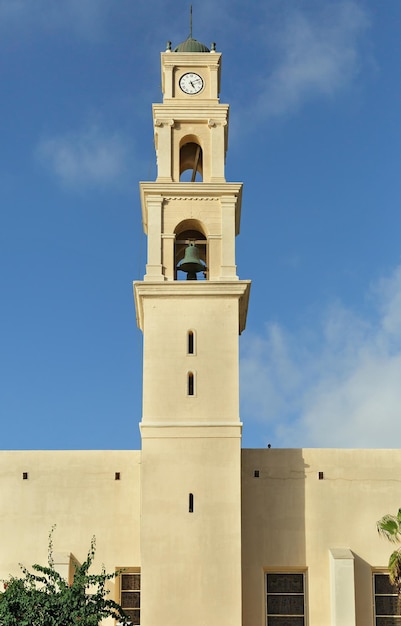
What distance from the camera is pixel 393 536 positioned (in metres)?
34.1

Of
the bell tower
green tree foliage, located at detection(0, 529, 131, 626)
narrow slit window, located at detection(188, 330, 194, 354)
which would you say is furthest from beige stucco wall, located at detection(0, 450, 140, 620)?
green tree foliage, located at detection(0, 529, 131, 626)

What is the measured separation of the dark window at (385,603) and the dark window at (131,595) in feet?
22.6

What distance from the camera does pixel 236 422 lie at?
32969 mm

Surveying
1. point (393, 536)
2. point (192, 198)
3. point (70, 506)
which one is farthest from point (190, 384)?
point (393, 536)

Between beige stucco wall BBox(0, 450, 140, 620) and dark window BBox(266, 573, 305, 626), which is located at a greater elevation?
beige stucco wall BBox(0, 450, 140, 620)

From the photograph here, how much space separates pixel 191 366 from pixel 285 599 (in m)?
7.30

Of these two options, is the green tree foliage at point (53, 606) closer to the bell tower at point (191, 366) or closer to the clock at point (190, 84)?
the bell tower at point (191, 366)

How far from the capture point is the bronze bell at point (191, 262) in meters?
34.9

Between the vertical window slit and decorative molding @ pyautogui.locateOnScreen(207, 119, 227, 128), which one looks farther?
decorative molding @ pyautogui.locateOnScreen(207, 119, 227, 128)

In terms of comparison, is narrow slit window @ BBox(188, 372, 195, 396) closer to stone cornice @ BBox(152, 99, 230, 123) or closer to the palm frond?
the palm frond

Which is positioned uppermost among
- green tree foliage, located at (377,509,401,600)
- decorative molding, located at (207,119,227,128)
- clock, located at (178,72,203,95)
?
clock, located at (178,72,203,95)

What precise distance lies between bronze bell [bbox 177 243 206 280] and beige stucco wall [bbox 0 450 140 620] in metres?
5.72

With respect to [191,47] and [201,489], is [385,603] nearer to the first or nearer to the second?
[201,489]

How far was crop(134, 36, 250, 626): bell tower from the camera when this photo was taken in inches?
1256
